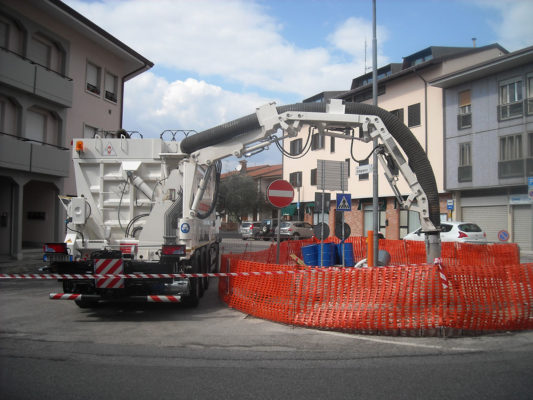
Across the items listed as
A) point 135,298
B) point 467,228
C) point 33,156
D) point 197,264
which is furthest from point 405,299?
point 33,156

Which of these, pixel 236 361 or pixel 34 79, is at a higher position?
pixel 34 79

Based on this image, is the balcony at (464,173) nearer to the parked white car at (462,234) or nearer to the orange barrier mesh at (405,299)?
the parked white car at (462,234)

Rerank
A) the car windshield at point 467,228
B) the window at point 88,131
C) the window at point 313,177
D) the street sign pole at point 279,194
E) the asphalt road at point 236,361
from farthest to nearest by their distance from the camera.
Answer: the window at point 313,177 → the window at point 88,131 → the car windshield at point 467,228 → the street sign pole at point 279,194 → the asphalt road at point 236,361

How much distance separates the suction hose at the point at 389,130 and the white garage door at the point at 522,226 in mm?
19310

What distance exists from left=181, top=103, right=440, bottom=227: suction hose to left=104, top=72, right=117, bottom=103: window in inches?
624

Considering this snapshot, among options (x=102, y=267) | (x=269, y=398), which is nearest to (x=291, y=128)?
(x=102, y=267)

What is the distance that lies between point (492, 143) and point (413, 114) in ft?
20.4

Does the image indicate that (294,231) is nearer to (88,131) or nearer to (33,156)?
(88,131)

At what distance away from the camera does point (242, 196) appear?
52.3 meters

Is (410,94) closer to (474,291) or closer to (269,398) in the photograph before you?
(474,291)

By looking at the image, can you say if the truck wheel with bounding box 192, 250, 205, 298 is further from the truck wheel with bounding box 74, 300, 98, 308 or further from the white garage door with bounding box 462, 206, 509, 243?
the white garage door with bounding box 462, 206, 509, 243

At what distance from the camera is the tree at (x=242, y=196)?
52.1 metres

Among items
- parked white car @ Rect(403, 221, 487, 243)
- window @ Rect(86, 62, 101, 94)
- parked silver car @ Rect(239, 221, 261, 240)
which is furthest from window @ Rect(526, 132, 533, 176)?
window @ Rect(86, 62, 101, 94)

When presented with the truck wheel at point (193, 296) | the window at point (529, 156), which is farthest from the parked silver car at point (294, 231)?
the truck wheel at point (193, 296)
